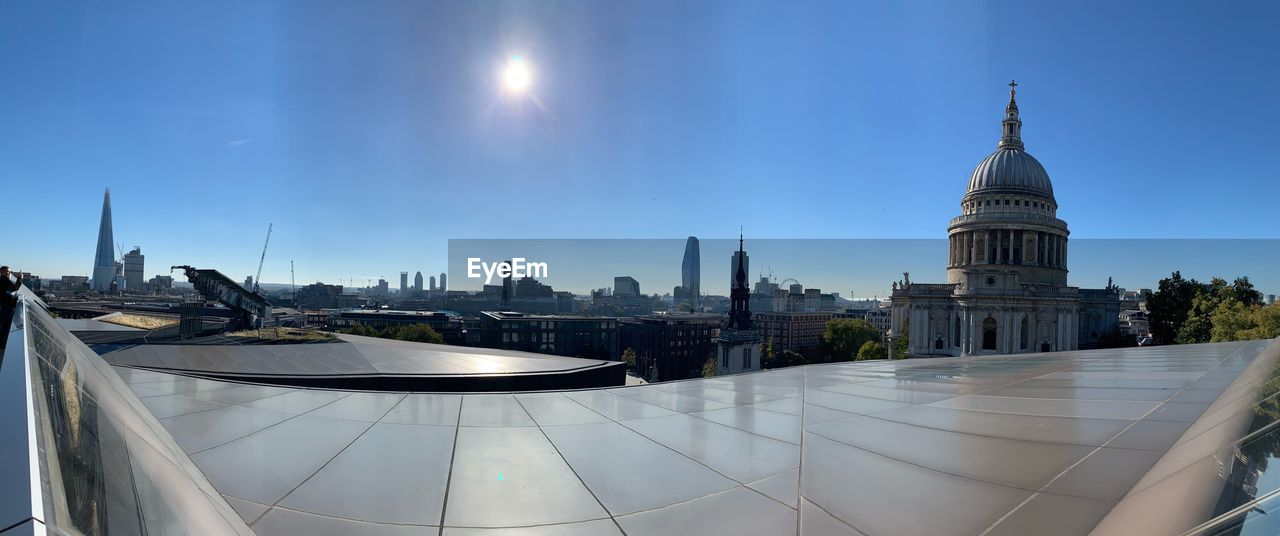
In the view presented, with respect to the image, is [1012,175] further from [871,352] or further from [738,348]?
[738,348]

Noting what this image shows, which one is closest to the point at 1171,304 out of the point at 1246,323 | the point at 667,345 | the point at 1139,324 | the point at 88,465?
the point at 1246,323

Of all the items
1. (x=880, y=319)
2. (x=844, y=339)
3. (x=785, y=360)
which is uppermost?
(x=844, y=339)

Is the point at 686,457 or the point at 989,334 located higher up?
the point at 686,457

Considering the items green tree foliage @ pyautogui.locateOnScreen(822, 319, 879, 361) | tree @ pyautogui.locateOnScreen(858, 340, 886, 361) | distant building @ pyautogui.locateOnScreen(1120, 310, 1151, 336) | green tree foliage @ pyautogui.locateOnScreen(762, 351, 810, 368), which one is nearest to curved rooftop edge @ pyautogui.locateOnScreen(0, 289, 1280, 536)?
tree @ pyautogui.locateOnScreen(858, 340, 886, 361)

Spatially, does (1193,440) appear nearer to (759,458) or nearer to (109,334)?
(759,458)

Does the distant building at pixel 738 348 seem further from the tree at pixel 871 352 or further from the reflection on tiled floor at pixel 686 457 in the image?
the reflection on tiled floor at pixel 686 457

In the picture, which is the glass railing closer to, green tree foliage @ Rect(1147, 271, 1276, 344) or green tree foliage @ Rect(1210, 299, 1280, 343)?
green tree foliage @ Rect(1210, 299, 1280, 343)
